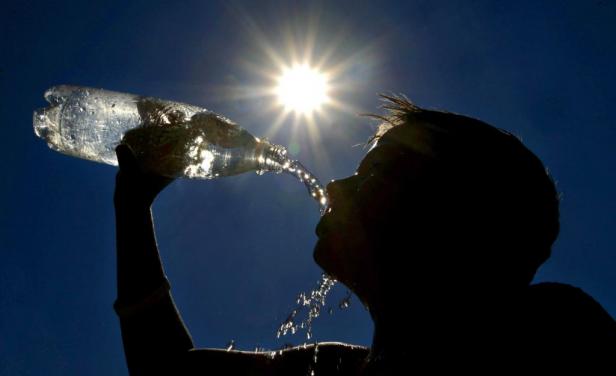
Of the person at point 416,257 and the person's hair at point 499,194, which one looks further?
the person's hair at point 499,194

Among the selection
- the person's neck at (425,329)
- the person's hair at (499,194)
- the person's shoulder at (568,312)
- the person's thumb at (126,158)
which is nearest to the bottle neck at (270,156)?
the person's thumb at (126,158)

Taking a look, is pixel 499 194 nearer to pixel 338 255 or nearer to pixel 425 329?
pixel 425 329

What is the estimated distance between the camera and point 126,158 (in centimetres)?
229

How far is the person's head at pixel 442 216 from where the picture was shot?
1.91m

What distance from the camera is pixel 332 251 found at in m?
2.25

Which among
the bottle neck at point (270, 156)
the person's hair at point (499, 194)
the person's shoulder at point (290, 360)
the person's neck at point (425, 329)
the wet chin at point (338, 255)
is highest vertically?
the bottle neck at point (270, 156)

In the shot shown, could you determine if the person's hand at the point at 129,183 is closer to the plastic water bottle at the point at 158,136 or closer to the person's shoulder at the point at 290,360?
the plastic water bottle at the point at 158,136

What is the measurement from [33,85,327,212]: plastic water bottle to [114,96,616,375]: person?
0.96ft

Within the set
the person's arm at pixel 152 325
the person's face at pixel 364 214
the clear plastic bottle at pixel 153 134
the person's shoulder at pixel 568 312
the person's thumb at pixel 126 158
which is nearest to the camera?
the person's shoulder at pixel 568 312

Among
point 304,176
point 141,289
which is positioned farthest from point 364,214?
point 304,176

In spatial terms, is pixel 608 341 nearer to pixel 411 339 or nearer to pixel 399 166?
pixel 411 339

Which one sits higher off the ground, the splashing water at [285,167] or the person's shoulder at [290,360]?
the splashing water at [285,167]

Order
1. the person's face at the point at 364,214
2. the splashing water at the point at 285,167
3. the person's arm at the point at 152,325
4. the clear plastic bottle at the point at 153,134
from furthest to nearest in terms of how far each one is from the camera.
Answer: the splashing water at the point at 285,167, the clear plastic bottle at the point at 153,134, the person's arm at the point at 152,325, the person's face at the point at 364,214

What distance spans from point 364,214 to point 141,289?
116 cm
